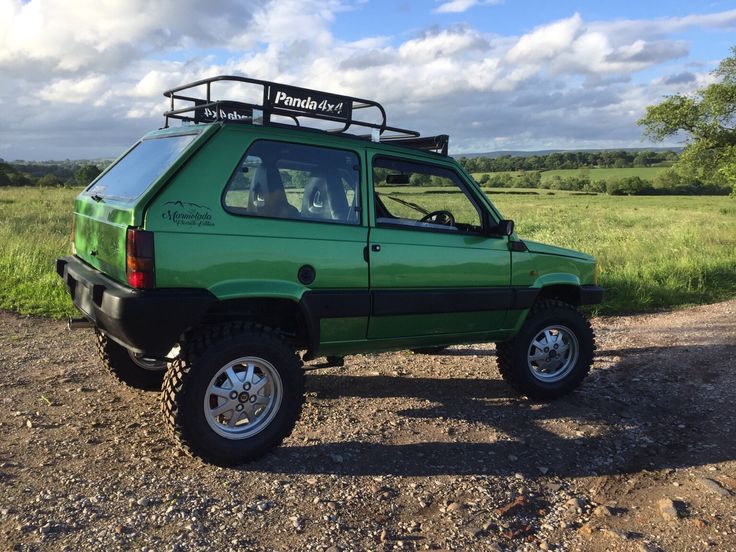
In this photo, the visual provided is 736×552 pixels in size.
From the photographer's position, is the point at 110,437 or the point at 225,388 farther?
the point at 110,437

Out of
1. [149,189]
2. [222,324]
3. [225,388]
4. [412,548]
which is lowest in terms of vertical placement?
[412,548]

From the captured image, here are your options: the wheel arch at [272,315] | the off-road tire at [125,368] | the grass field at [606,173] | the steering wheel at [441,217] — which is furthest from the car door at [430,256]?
the grass field at [606,173]

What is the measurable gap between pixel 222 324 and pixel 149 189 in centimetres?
91

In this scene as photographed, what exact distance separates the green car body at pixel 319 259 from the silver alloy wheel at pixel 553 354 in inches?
12.7

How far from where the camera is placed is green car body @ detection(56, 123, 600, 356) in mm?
3568

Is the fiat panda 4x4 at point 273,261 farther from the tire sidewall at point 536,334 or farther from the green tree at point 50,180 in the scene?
the green tree at point 50,180

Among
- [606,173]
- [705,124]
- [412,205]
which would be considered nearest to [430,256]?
[412,205]

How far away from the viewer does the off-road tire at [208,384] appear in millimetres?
3635

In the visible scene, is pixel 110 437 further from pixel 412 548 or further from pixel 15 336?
pixel 15 336

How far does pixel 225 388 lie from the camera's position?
379cm

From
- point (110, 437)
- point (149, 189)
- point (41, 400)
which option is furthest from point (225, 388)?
point (41, 400)

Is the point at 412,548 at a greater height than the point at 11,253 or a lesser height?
lesser

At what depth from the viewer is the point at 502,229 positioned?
4820mm

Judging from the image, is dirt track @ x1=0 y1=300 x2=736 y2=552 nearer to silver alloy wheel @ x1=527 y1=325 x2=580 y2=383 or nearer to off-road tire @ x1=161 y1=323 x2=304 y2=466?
off-road tire @ x1=161 y1=323 x2=304 y2=466
